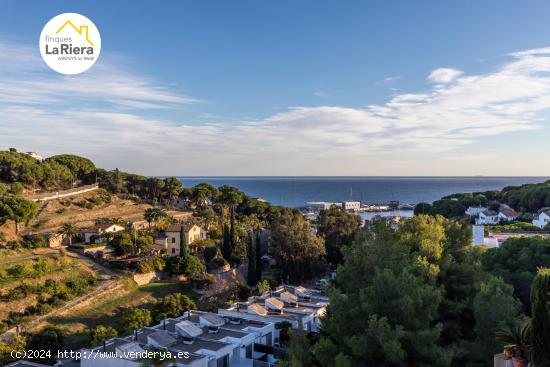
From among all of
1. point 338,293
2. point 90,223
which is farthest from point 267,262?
point 338,293

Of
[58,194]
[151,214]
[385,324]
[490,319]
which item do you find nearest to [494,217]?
[151,214]

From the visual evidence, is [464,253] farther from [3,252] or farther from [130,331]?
[3,252]

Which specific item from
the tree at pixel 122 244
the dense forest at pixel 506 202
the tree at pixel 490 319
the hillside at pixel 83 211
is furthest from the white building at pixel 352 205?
the tree at pixel 490 319

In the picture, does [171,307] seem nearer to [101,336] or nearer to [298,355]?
[101,336]

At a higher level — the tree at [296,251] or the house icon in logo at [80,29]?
the house icon in logo at [80,29]

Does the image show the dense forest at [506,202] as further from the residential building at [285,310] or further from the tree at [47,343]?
the tree at [47,343]
